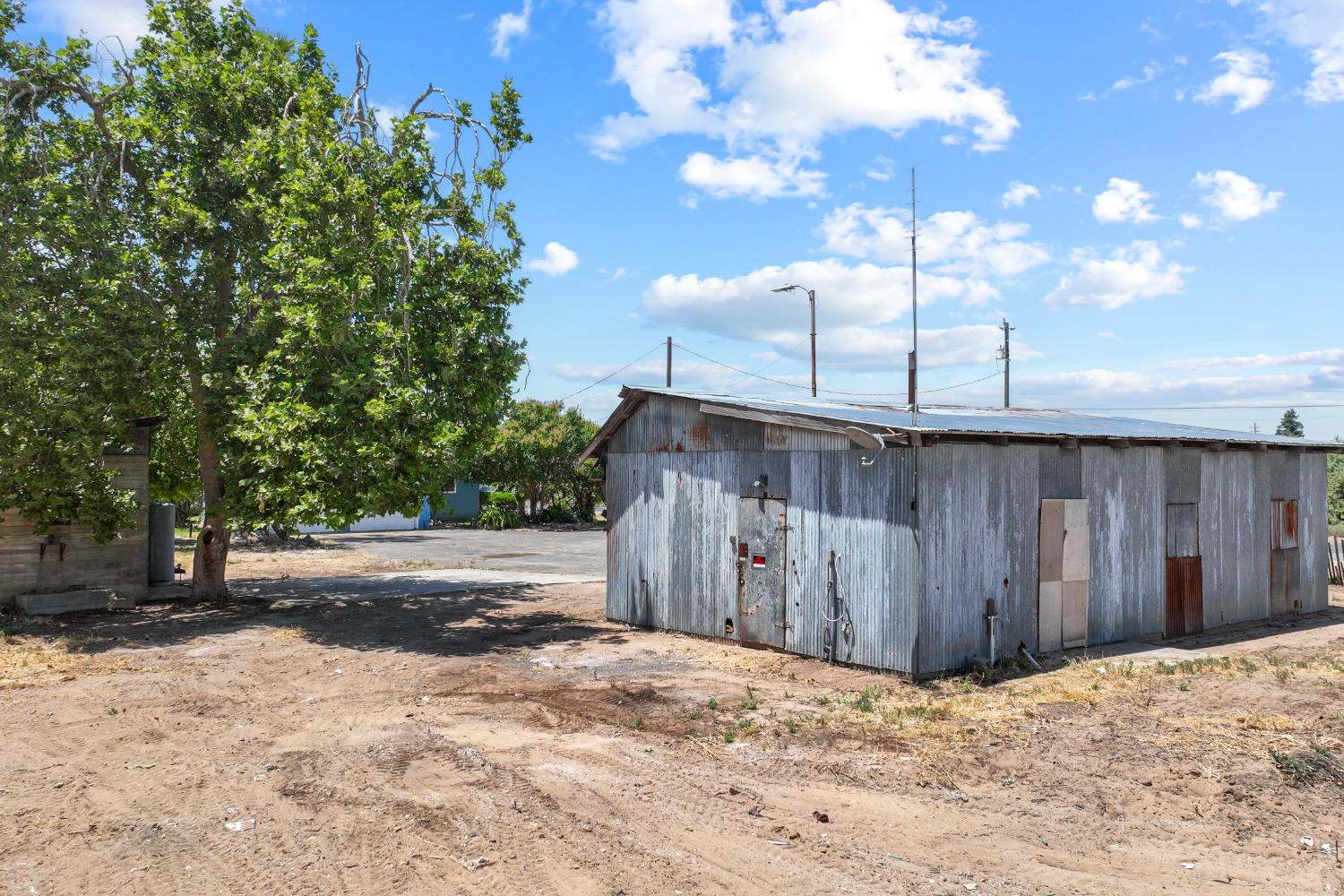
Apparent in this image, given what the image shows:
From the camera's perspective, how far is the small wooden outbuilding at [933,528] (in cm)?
1164

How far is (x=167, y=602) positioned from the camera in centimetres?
1861

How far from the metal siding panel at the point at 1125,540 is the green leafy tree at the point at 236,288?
1020 cm

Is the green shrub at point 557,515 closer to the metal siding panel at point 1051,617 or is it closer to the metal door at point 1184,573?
the metal door at point 1184,573

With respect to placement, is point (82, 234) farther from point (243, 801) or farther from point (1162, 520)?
point (1162, 520)

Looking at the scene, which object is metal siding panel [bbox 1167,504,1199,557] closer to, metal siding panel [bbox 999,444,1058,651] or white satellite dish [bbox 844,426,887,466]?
metal siding panel [bbox 999,444,1058,651]

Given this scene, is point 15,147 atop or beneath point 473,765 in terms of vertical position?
atop

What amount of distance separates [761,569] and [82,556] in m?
13.7

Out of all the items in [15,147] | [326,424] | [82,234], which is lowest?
[326,424]

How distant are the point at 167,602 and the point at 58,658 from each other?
6249 millimetres

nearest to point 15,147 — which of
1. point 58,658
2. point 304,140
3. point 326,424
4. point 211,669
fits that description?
point 304,140

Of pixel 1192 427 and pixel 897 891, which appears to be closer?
pixel 897 891

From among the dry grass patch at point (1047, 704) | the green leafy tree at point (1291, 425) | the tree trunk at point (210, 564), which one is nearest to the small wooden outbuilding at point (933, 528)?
the dry grass patch at point (1047, 704)

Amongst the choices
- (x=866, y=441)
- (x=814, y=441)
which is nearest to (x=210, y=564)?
(x=814, y=441)

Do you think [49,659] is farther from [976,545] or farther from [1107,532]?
[1107,532]
